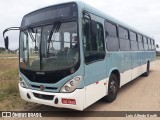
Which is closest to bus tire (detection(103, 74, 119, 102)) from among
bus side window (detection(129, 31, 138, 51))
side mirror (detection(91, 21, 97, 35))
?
side mirror (detection(91, 21, 97, 35))

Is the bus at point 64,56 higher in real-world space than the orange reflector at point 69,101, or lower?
higher

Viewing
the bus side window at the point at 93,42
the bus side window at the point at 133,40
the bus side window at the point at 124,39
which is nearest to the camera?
the bus side window at the point at 93,42

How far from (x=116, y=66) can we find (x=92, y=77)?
79.8 inches

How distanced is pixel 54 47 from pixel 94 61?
1118mm

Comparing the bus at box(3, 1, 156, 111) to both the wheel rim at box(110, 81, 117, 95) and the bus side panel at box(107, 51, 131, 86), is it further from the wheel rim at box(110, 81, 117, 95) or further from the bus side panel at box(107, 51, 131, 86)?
the wheel rim at box(110, 81, 117, 95)

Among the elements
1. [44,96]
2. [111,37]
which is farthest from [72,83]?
[111,37]

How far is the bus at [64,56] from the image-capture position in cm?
515

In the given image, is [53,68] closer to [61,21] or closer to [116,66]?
[61,21]

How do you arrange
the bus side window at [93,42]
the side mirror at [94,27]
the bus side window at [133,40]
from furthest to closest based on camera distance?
the bus side window at [133,40], the side mirror at [94,27], the bus side window at [93,42]

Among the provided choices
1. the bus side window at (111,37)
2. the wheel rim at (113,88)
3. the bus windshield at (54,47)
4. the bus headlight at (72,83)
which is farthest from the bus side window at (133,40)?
the bus headlight at (72,83)

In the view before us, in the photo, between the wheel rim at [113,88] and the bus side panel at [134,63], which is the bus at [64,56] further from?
the bus side panel at [134,63]

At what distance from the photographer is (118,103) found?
23.3ft

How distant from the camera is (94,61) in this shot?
5754mm

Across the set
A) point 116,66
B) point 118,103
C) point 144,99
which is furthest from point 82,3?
point 144,99
